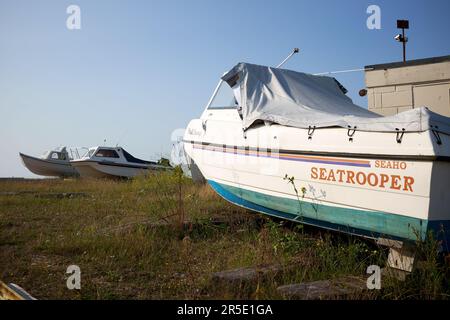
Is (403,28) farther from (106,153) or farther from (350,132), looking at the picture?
(106,153)

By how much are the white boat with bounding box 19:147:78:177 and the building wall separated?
1858 cm

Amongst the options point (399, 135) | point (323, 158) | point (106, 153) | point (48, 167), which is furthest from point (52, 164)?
point (399, 135)

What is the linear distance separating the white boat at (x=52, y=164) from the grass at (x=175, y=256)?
17.3m

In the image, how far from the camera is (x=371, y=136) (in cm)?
390

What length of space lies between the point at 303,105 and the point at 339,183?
1638 mm

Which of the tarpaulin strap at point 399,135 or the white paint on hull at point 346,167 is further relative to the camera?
the tarpaulin strap at point 399,135

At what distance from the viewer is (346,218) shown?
13.7ft

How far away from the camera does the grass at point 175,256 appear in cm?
326

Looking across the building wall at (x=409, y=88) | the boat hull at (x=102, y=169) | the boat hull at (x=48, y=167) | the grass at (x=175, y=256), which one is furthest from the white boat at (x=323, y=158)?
the boat hull at (x=48, y=167)

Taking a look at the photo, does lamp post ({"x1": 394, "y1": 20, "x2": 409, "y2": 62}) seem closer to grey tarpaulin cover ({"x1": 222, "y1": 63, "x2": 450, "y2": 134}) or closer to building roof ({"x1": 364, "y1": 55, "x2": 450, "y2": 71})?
building roof ({"x1": 364, "y1": 55, "x2": 450, "y2": 71})

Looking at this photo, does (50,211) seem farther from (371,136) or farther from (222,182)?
(371,136)

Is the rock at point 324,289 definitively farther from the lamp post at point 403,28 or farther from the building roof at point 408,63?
the lamp post at point 403,28

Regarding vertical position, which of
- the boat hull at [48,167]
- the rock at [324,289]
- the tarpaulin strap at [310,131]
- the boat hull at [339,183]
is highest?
the tarpaulin strap at [310,131]

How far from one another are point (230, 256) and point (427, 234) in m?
2.01
